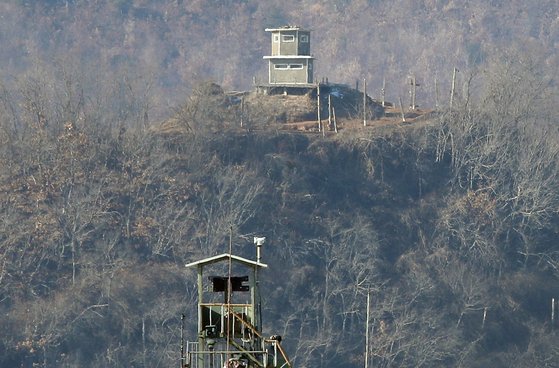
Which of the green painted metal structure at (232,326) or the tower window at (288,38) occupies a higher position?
the green painted metal structure at (232,326)

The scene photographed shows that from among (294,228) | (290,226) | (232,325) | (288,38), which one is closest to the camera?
Answer: (232,325)

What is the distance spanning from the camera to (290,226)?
367ft

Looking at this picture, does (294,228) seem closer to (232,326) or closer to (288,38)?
(288,38)

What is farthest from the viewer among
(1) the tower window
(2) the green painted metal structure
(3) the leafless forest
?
(1) the tower window

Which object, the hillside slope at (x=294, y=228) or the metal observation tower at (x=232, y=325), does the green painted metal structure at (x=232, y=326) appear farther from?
the hillside slope at (x=294, y=228)

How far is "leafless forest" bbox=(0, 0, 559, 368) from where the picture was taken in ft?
325

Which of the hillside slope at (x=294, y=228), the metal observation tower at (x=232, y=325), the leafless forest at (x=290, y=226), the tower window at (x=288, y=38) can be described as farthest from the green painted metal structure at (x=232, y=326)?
the tower window at (x=288, y=38)

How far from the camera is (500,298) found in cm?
10838

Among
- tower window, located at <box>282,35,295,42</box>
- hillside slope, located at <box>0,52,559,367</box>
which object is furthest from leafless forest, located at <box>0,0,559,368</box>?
tower window, located at <box>282,35,295,42</box>

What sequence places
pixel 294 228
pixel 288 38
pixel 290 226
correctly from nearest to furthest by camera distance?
pixel 294 228, pixel 290 226, pixel 288 38

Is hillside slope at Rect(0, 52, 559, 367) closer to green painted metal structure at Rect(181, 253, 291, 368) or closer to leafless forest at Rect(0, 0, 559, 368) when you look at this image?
leafless forest at Rect(0, 0, 559, 368)

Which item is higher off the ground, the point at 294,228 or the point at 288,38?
the point at 288,38

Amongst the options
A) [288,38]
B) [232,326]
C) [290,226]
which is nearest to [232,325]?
[232,326]

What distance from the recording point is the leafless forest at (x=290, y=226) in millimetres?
99125
